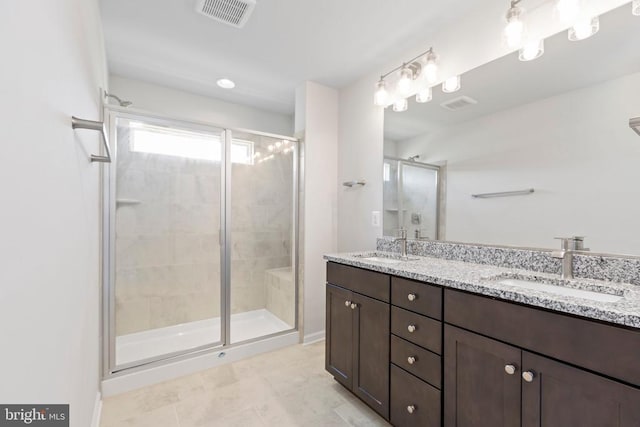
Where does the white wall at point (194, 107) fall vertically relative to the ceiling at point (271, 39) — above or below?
below

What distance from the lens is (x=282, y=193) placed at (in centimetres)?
284

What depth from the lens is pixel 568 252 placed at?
127 centimetres

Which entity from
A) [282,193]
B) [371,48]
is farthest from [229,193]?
[371,48]

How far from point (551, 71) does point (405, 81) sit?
Result: 86 cm

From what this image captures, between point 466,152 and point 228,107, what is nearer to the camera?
point 466,152

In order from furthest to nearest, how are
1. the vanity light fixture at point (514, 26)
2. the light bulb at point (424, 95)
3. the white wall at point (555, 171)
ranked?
the light bulb at point (424, 95), the vanity light fixture at point (514, 26), the white wall at point (555, 171)

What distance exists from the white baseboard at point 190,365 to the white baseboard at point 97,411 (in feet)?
0.38

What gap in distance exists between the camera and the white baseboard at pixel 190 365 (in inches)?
73.6

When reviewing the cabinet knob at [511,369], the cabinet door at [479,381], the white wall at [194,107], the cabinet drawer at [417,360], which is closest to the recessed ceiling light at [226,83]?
the white wall at [194,107]

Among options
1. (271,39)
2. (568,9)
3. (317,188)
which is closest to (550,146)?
(568,9)

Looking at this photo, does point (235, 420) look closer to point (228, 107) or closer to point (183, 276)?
point (183, 276)

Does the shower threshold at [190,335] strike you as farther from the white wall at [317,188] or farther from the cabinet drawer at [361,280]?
the cabinet drawer at [361,280]

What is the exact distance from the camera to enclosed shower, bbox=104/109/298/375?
2.38 meters

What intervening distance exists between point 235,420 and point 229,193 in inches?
63.1
